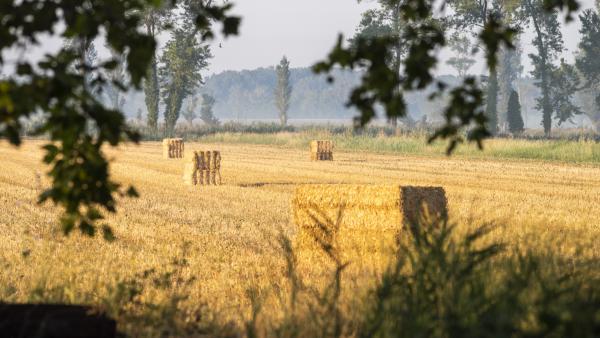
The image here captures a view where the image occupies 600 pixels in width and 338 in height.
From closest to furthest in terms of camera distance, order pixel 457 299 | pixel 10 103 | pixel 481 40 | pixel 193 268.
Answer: pixel 10 103, pixel 481 40, pixel 457 299, pixel 193 268

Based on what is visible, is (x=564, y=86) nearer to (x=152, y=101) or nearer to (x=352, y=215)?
(x=152, y=101)

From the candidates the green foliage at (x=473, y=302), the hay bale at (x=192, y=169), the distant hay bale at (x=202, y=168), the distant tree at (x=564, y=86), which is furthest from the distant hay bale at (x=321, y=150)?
the distant tree at (x=564, y=86)

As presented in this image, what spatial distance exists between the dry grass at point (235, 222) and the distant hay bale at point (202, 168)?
0.49 metres

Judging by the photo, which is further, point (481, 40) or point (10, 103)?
point (481, 40)

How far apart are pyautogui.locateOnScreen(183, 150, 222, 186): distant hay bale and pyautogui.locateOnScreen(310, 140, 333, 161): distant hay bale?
13.6m

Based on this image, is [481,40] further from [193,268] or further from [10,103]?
[193,268]

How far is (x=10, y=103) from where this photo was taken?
4.22 m

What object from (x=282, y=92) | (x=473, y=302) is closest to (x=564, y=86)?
(x=282, y=92)

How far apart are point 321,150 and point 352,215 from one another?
28506mm

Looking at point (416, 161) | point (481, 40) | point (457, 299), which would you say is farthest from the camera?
point (416, 161)

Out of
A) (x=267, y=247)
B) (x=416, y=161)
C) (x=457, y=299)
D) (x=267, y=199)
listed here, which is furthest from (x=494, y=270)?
(x=416, y=161)

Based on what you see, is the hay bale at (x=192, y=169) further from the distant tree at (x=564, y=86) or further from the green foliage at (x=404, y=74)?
the distant tree at (x=564, y=86)

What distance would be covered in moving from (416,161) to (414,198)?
92.0 ft

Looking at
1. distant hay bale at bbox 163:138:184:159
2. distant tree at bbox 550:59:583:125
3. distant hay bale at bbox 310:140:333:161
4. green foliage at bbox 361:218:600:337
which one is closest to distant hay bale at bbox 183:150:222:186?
distant hay bale at bbox 310:140:333:161
